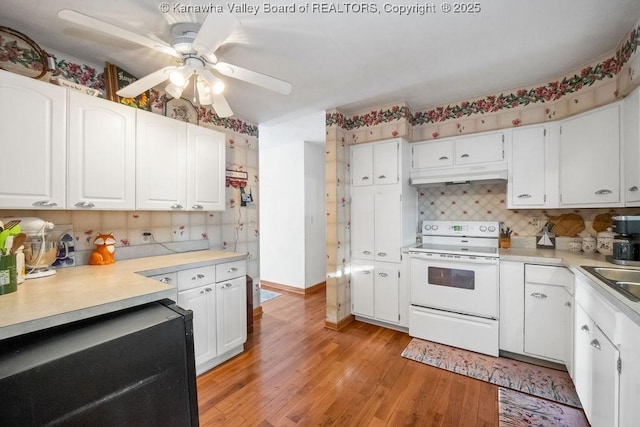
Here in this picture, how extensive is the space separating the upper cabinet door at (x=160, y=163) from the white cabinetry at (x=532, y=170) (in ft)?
9.74

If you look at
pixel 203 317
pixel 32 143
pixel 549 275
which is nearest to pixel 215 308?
pixel 203 317

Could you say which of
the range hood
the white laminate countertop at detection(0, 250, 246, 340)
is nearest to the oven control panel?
the range hood

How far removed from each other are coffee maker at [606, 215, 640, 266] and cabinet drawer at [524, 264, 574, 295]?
28cm

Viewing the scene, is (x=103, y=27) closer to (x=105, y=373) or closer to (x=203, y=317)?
(x=105, y=373)

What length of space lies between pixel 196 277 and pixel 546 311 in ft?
8.98

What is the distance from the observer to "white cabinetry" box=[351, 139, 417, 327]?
2.80 metres

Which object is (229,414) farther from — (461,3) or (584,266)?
(461,3)

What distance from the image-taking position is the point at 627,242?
5.72 feet

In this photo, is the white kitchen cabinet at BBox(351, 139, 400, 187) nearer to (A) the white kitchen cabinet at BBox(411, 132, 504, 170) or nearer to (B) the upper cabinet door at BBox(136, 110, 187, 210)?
(A) the white kitchen cabinet at BBox(411, 132, 504, 170)

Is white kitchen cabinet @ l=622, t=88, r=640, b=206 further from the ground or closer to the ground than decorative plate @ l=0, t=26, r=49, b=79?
closer to the ground

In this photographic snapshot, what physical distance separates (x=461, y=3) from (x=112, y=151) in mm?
2383

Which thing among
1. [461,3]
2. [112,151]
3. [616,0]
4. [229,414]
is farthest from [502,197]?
[112,151]

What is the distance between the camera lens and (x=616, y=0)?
1.45 meters

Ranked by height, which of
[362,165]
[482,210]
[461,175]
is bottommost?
[482,210]
